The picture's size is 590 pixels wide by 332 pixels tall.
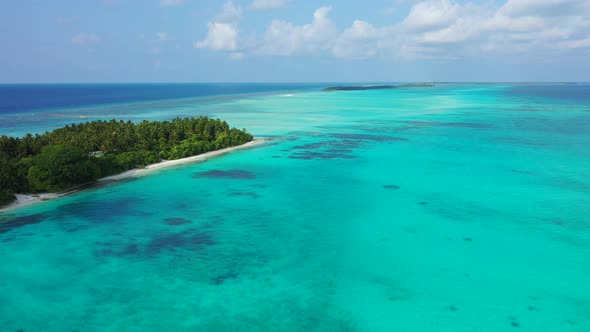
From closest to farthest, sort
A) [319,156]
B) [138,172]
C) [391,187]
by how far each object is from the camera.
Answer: [391,187]
[138,172]
[319,156]

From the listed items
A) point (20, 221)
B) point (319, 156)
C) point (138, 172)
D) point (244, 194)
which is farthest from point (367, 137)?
point (20, 221)

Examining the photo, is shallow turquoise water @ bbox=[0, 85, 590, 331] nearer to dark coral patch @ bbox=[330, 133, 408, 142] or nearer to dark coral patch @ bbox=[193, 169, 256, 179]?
dark coral patch @ bbox=[193, 169, 256, 179]

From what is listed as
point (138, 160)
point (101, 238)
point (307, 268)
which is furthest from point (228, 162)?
point (307, 268)

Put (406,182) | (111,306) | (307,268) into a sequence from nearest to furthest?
(111,306), (307,268), (406,182)

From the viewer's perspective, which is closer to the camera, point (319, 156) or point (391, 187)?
point (391, 187)

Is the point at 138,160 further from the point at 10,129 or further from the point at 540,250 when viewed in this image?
the point at 10,129

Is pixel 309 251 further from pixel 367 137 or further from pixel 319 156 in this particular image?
pixel 367 137
